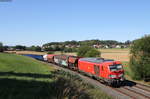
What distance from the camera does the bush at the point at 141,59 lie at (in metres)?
34.4

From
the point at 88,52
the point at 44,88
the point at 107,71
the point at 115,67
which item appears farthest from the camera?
the point at 88,52

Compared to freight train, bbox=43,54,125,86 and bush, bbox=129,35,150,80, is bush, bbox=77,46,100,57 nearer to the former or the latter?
bush, bbox=129,35,150,80

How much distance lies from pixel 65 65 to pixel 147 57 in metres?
23.4

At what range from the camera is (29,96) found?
10211mm

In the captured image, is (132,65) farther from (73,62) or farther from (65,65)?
(65,65)

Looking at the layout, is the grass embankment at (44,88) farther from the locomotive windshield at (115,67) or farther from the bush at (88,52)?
the bush at (88,52)

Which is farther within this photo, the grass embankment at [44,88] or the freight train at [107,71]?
the freight train at [107,71]

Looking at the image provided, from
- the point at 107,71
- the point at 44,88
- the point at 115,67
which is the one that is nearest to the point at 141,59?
the point at 115,67

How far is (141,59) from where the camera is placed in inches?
1380

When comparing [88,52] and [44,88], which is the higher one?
[44,88]

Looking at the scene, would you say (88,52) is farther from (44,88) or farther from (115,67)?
(44,88)

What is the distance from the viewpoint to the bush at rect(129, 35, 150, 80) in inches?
1355

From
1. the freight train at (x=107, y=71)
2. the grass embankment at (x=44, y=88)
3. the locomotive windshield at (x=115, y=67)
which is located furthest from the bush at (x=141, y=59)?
the grass embankment at (x=44, y=88)

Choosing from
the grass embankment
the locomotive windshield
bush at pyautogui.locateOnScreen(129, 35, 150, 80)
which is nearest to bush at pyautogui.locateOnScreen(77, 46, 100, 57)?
bush at pyautogui.locateOnScreen(129, 35, 150, 80)
